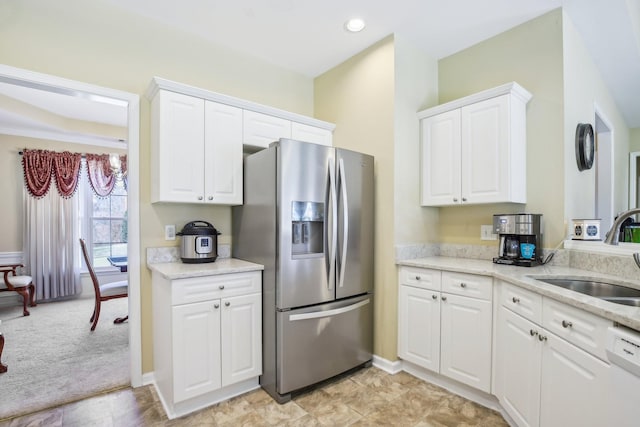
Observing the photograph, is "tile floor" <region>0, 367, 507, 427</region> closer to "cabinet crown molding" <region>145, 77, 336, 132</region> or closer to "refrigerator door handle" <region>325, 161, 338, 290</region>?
"refrigerator door handle" <region>325, 161, 338, 290</region>

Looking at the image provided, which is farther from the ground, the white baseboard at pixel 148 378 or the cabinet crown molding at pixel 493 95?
the cabinet crown molding at pixel 493 95

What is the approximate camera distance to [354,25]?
2.54m

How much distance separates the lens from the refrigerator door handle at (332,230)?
7.80 feet

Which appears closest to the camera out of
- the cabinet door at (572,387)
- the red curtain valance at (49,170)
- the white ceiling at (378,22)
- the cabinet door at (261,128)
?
the cabinet door at (572,387)

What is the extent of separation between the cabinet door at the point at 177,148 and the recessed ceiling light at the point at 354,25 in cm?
130

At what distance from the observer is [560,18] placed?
90.0 inches

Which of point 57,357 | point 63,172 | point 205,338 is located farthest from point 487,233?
point 63,172

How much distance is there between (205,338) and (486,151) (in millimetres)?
2416

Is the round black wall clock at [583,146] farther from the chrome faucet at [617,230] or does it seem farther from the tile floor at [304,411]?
the tile floor at [304,411]

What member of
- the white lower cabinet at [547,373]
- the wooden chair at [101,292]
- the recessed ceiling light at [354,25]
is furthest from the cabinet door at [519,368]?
the wooden chair at [101,292]

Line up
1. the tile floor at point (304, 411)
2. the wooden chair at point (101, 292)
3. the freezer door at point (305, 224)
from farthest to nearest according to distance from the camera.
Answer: the wooden chair at point (101, 292), the freezer door at point (305, 224), the tile floor at point (304, 411)

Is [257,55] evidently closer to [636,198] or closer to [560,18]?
[560,18]

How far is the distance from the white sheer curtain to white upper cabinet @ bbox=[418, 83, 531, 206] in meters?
5.33

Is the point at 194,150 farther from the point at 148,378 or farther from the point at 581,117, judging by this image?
the point at 581,117
